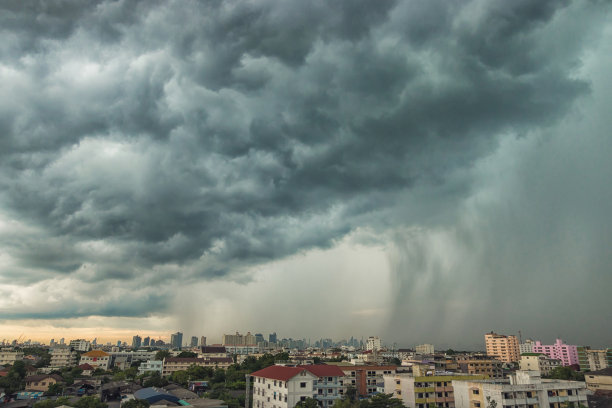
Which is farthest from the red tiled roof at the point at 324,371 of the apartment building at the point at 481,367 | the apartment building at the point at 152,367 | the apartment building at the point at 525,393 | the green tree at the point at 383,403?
the apartment building at the point at 152,367

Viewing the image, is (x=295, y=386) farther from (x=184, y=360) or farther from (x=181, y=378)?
(x=184, y=360)

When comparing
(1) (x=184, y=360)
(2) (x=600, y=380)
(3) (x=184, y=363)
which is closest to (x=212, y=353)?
(1) (x=184, y=360)

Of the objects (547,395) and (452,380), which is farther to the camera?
(452,380)

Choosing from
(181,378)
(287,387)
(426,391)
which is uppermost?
(287,387)

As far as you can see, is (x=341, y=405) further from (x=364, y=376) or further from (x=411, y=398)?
(x=364, y=376)

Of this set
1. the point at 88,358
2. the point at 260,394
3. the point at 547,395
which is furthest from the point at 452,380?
the point at 88,358

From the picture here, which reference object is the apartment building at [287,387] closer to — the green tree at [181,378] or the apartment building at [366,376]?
the apartment building at [366,376]
